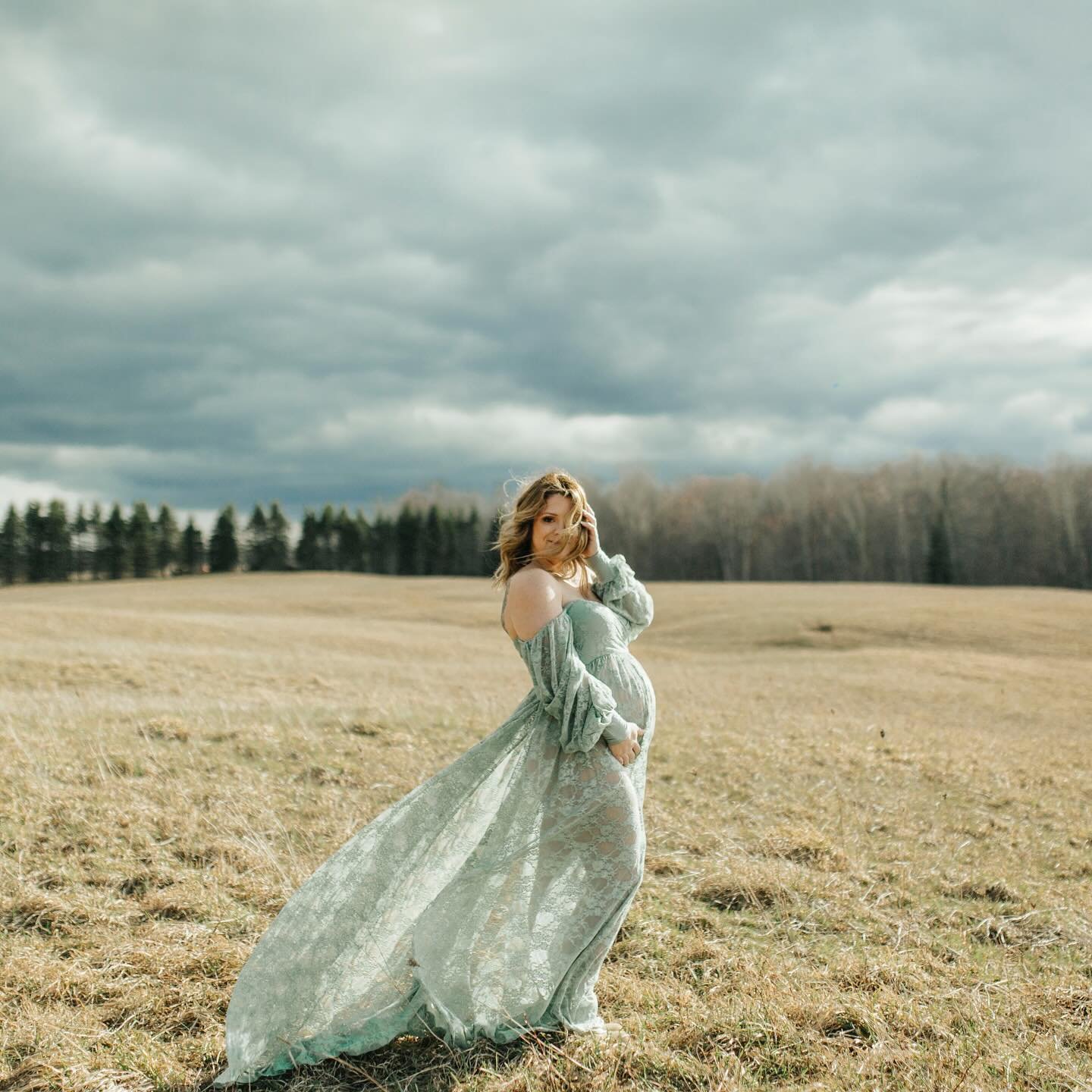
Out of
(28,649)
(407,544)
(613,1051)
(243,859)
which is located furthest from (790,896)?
(407,544)

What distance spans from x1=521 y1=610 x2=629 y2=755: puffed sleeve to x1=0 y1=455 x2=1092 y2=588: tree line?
247 ft

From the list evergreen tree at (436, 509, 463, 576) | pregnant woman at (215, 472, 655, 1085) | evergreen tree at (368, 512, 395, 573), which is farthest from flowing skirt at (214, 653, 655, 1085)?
evergreen tree at (368, 512, 395, 573)

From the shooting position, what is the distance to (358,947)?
14.8 feet

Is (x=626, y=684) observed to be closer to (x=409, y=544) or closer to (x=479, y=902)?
(x=479, y=902)

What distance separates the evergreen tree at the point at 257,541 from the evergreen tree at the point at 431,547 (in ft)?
55.4

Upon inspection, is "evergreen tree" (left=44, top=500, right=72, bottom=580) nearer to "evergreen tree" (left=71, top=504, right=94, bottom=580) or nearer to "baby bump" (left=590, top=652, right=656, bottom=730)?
"evergreen tree" (left=71, top=504, right=94, bottom=580)

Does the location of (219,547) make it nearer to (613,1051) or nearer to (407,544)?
(407,544)

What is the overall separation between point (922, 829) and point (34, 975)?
8148mm

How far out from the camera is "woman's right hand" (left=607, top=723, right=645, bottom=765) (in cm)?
464

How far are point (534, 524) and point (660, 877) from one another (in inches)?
151

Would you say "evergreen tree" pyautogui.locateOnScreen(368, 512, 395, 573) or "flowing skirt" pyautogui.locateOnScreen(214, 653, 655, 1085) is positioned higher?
"evergreen tree" pyautogui.locateOnScreen(368, 512, 395, 573)

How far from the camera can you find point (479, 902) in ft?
15.0

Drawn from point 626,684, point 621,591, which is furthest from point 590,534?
point 626,684

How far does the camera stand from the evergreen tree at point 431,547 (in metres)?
96.3
